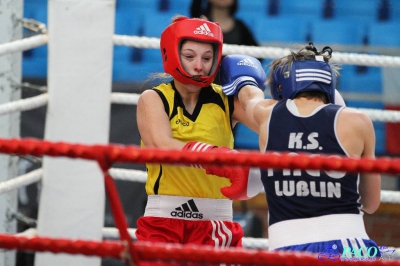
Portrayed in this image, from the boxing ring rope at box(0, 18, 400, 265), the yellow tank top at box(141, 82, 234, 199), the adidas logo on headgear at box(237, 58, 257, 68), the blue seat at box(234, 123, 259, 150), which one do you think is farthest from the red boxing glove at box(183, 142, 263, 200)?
the blue seat at box(234, 123, 259, 150)

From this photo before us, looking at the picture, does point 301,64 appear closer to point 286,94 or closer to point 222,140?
point 286,94

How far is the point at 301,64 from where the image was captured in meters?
1.96

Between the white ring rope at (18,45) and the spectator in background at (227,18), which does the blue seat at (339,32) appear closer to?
the spectator in background at (227,18)

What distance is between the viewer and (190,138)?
2281 mm

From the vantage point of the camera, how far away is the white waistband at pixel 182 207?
89.6 inches

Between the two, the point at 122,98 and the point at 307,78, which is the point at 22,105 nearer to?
the point at 122,98

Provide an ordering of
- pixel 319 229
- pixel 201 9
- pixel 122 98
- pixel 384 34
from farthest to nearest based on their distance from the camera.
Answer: pixel 384 34, pixel 201 9, pixel 122 98, pixel 319 229

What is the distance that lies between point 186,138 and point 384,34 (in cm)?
338

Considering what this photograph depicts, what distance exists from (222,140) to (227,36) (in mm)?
1696

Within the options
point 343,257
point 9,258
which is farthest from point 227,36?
point 343,257

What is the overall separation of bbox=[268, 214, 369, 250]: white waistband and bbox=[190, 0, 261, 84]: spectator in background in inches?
86.1

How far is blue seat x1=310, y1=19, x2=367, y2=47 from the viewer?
5.28m

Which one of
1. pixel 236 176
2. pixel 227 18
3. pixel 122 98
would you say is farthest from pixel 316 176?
pixel 227 18

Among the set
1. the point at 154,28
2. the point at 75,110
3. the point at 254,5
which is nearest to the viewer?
the point at 75,110
